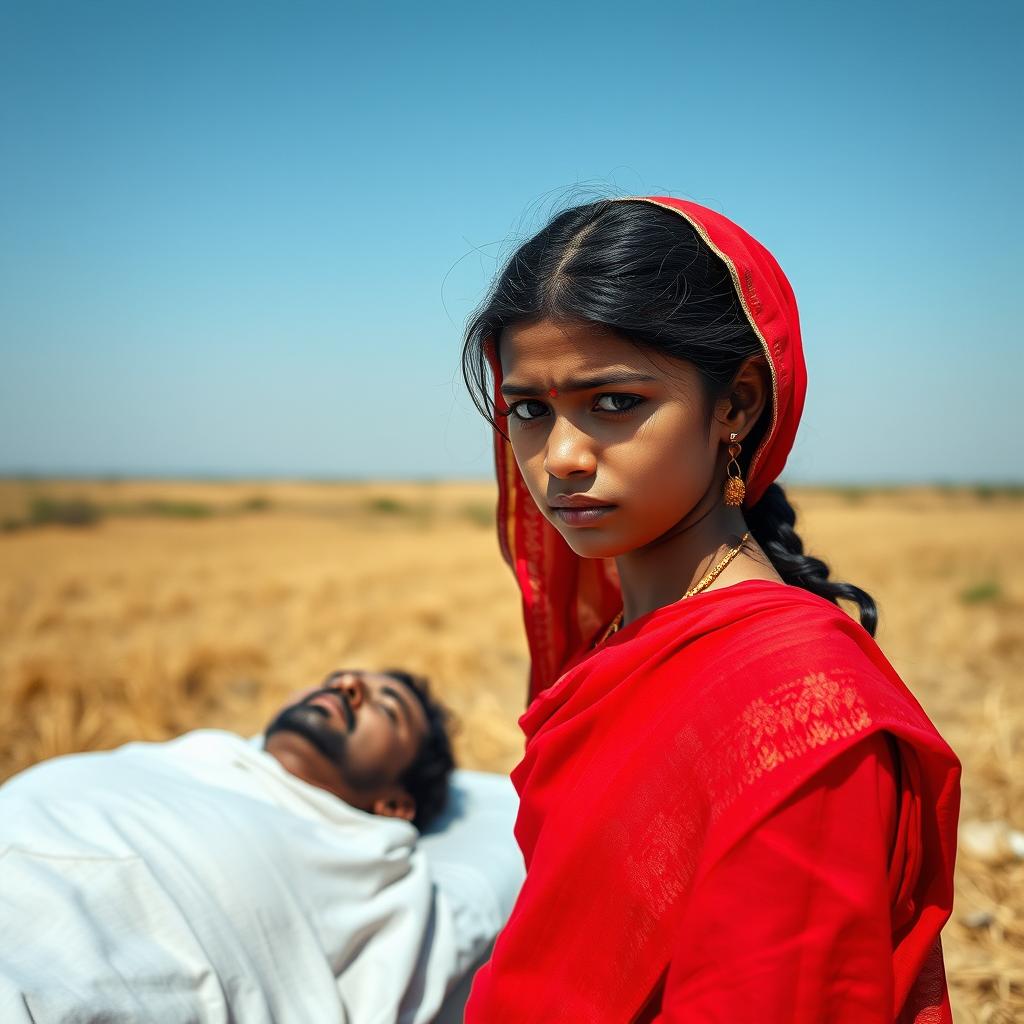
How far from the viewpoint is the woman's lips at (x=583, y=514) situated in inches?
63.7

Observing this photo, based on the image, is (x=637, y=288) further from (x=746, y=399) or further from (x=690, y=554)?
(x=690, y=554)

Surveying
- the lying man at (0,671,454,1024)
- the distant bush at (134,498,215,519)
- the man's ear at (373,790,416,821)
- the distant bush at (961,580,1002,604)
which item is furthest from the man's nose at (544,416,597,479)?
the distant bush at (134,498,215,519)

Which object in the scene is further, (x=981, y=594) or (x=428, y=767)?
(x=981, y=594)

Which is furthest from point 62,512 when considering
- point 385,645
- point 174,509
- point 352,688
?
point 352,688

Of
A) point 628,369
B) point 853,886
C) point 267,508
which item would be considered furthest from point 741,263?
point 267,508

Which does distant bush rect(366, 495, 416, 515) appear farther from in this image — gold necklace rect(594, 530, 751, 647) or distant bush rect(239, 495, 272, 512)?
gold necklace rect(594, 530, 751, 647)

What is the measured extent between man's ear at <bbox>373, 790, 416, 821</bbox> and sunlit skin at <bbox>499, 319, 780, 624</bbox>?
249cm

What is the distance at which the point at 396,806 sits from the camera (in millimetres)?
3859

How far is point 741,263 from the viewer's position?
1660 millimetres

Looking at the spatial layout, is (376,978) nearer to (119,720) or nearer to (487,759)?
(487,759)

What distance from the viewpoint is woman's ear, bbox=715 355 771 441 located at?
1682 millimetres

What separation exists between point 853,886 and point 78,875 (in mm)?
2144

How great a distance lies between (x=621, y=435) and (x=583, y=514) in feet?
0.53

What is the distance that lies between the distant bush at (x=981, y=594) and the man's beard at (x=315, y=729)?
31.4 feet
